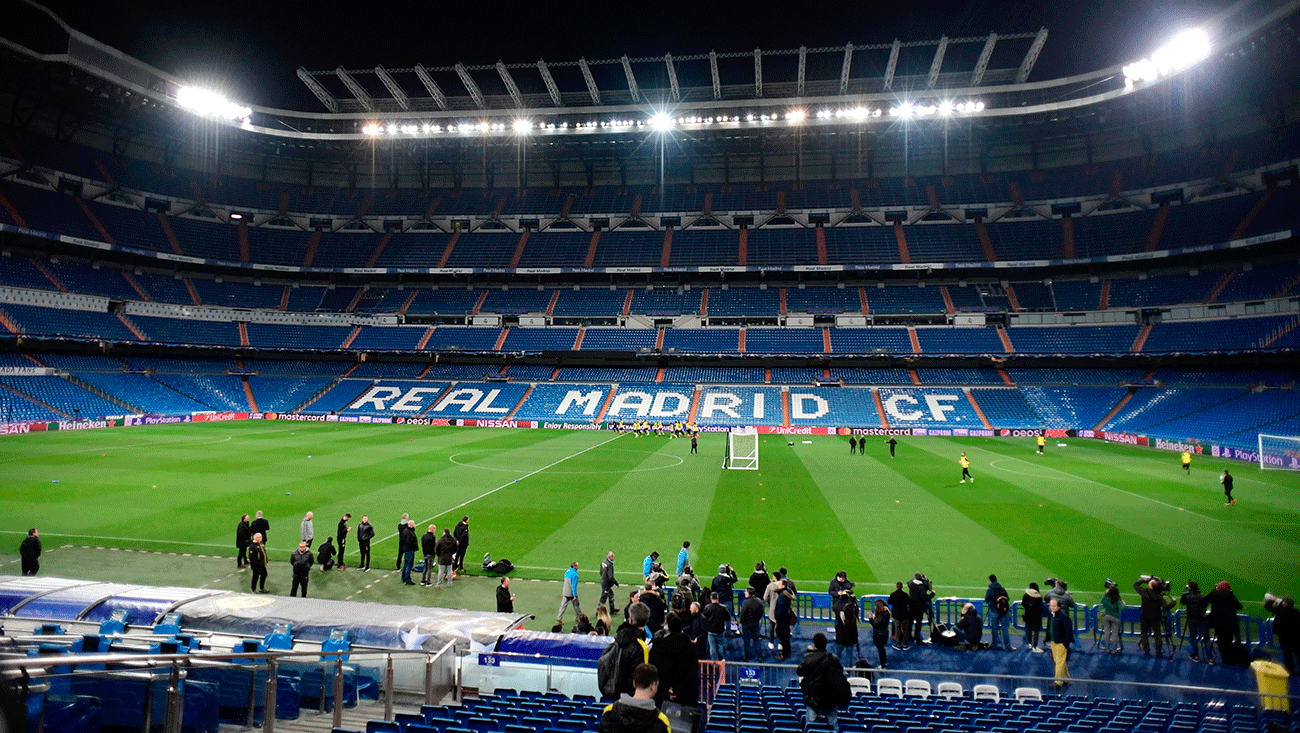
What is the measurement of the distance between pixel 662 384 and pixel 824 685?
164 feet

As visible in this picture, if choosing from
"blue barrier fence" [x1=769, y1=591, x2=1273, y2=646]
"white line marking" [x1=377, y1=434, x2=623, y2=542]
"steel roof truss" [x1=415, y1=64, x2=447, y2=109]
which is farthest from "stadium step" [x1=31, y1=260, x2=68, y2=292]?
"blue barrier fence" [x1=769, y1=591, x2=1273, y2=646]

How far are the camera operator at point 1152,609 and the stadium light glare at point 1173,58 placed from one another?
4686 cm

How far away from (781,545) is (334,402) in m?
48.7

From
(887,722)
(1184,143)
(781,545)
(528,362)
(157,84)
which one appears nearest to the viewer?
(887,722)

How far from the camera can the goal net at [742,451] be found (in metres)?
31.2

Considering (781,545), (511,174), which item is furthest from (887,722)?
(511,174)

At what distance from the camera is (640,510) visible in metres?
21.3

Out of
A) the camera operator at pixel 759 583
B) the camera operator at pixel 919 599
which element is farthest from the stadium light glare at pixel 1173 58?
the camera operator at pixel 759 583

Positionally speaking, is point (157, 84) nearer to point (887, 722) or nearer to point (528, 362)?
point (528, 362)

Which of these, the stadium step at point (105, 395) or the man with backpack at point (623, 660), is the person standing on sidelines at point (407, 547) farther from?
the stadium step at point (105, 395)

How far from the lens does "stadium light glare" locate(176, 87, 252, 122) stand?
172ft

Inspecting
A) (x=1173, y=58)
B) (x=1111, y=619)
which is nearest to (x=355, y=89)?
(x=1111, y=619)

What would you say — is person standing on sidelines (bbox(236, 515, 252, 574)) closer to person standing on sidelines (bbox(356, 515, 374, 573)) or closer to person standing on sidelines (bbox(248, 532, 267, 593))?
person standing on sidelines (bbox(248, 532, 267, 593))

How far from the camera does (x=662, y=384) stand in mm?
56656
